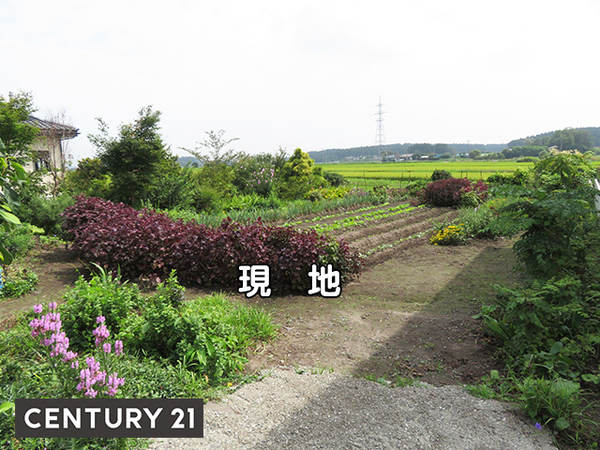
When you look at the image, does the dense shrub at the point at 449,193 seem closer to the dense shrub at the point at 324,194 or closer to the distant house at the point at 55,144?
the dense shrub at the point at 324,194

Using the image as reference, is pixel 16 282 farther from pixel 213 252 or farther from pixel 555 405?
pixel 555 405

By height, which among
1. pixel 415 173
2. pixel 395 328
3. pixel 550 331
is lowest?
pixel 395 328

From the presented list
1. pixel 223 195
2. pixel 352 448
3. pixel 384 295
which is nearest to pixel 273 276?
pixel 384 295

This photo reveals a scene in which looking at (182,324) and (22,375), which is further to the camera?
(182,324)

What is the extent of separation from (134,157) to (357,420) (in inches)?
388

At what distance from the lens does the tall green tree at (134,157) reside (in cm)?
1046

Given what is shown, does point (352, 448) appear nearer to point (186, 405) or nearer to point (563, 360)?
point (186, 405)

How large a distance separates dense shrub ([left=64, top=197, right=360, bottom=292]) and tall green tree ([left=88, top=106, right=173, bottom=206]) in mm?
4698

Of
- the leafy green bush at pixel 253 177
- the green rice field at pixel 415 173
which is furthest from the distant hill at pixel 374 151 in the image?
the leafy green bush at pixel 253 177

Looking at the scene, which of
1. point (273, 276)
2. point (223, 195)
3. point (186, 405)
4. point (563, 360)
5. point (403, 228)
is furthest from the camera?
point (223, 195)

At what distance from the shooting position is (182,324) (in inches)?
134

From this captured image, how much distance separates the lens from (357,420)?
2.73m

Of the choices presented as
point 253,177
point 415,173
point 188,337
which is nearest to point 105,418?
point 188,337

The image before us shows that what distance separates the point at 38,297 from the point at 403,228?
8691mm
